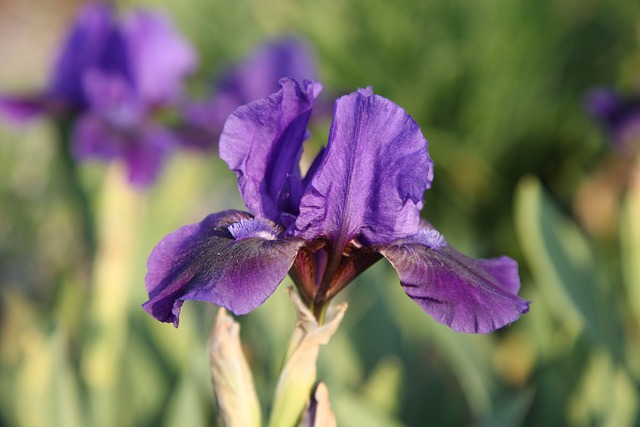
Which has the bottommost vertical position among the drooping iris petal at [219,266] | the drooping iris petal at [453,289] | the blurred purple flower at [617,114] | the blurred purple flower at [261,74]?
the blurred purple flower at [617,114]

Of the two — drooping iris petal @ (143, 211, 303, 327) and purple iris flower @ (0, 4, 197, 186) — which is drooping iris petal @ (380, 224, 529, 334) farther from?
purple iris flower @ (0, 4, 197, 186)

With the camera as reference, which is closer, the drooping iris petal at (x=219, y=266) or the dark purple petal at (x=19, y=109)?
the drooping iris petal at (x=219, y=266)

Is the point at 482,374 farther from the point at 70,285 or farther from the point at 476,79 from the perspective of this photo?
the point at 476,79

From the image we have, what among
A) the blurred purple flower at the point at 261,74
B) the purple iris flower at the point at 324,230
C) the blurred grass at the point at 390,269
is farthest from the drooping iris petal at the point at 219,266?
the blurred purple flower at the point at 261,74

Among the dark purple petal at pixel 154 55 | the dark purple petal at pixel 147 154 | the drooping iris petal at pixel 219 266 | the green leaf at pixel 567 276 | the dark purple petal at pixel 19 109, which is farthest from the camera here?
the dark purple petal at pixel 154 55

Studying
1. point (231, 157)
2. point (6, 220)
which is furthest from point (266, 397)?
point (6, 220)

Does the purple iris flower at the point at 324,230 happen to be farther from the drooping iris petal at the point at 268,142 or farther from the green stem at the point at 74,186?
the green stem at the point at 74,186

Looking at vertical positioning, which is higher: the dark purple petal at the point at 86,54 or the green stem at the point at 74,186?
the dark purple petal at the point at 86,54

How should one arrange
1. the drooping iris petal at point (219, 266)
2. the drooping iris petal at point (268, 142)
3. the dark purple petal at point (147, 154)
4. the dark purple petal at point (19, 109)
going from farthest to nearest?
the dark purple petal at point (19, 109), the dark purple petal at point (147, 154), the drooping iris petal at point (268, 142), the drooping iris petal at point (219, 266)
